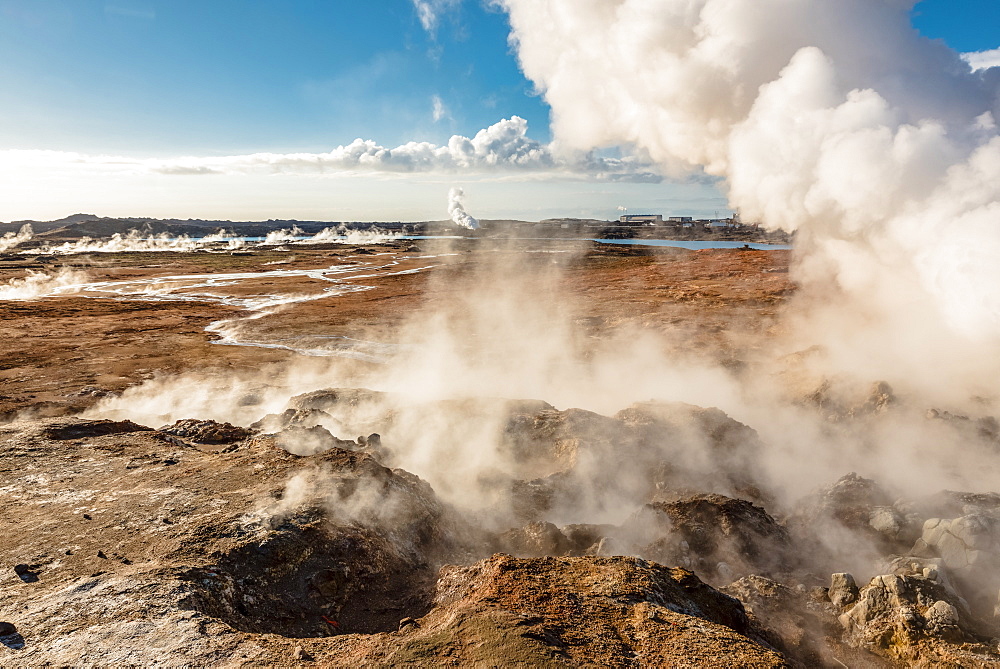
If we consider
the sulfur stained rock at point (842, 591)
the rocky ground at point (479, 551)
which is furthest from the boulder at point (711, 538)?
the sulfur stained rock at point (842, 591)

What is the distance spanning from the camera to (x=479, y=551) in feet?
32.7

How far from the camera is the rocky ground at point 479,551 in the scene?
594 centimetres

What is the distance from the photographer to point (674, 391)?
2064 centimetres

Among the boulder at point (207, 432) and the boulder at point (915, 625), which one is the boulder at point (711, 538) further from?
the boulder at point (207, 432)

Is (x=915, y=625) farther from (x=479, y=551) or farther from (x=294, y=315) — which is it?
(x=294, y=315)

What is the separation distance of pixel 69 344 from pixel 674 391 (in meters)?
37.5

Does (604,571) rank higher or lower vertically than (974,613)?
higher

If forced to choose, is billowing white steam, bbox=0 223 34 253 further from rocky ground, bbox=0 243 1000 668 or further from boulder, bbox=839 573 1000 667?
boulder, bbox=839 573 1000 667

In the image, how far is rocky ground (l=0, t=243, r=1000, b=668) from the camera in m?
5.94

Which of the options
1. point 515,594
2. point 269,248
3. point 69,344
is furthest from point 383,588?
point 269,248

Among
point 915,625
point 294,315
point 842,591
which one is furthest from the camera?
point 294,315

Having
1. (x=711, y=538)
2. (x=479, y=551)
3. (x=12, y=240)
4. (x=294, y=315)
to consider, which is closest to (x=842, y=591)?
(x=711, y=538)

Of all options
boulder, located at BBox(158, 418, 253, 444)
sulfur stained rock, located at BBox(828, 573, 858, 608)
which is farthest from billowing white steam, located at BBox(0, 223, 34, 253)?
sulfur stained rock, located at BBox(828, 573, 858, 608)

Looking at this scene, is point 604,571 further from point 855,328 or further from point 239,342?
point 239,342
